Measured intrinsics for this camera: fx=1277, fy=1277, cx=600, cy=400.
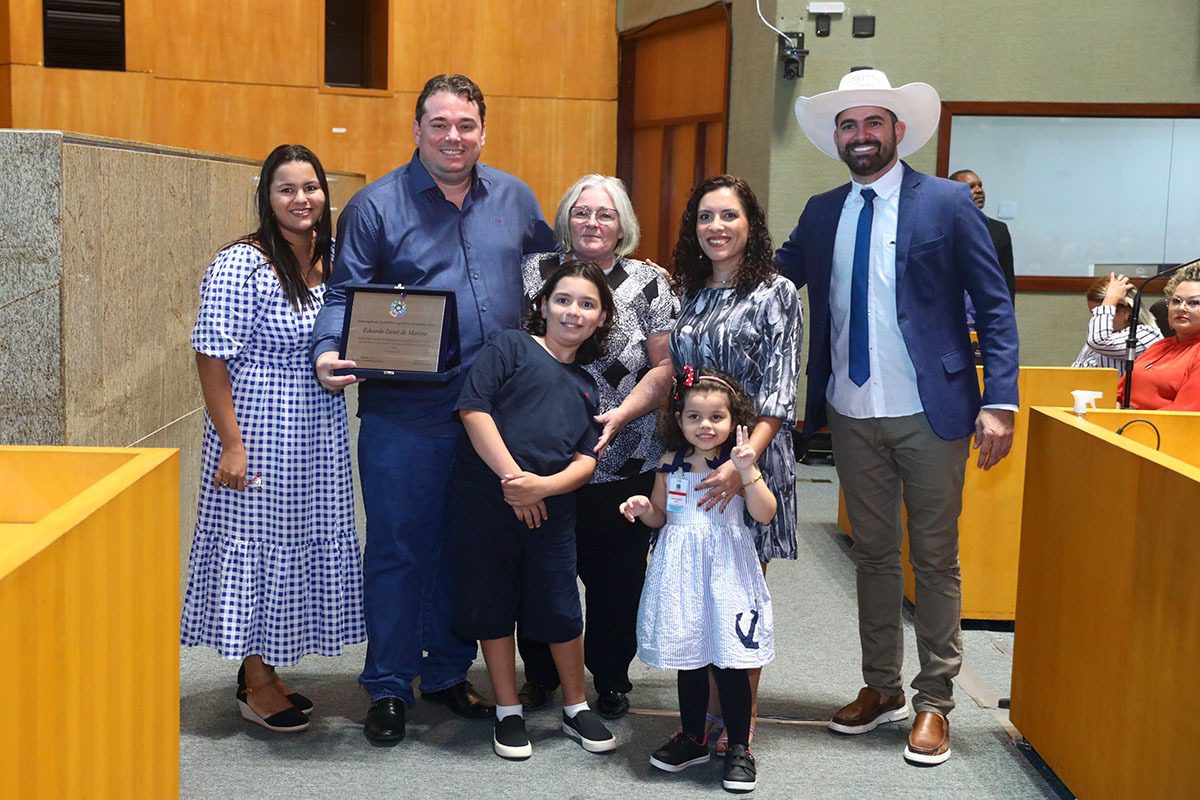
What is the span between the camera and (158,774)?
7.17 feet

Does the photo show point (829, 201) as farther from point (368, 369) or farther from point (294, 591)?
point (294, 591)

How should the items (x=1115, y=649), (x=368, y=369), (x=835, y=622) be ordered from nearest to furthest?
(x=1115, y=649)
(x=368, y=369)
(x=835, y=622)

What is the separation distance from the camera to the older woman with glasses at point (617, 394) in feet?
10.6

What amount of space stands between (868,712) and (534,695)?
0.90 m

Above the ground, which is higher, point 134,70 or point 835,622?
point 134,70

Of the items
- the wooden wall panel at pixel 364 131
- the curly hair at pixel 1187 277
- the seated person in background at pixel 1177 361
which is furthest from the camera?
the wooden wall panel at pixel 364 131

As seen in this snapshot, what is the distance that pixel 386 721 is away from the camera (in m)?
3.25

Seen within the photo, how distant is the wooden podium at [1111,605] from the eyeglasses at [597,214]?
1195 mm

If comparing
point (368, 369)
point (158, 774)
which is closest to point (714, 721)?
point (368, 369)

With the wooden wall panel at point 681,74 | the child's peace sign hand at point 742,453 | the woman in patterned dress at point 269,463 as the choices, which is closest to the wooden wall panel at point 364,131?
the wooden wall panel at point 681,74

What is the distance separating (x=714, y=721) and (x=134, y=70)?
28.3ft

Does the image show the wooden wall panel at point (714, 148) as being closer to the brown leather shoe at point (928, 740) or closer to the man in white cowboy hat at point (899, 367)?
the man in white cowboy hat at point (899, 367)

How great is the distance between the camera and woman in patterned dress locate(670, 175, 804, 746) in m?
3.11

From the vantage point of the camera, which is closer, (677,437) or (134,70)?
(677,437)
